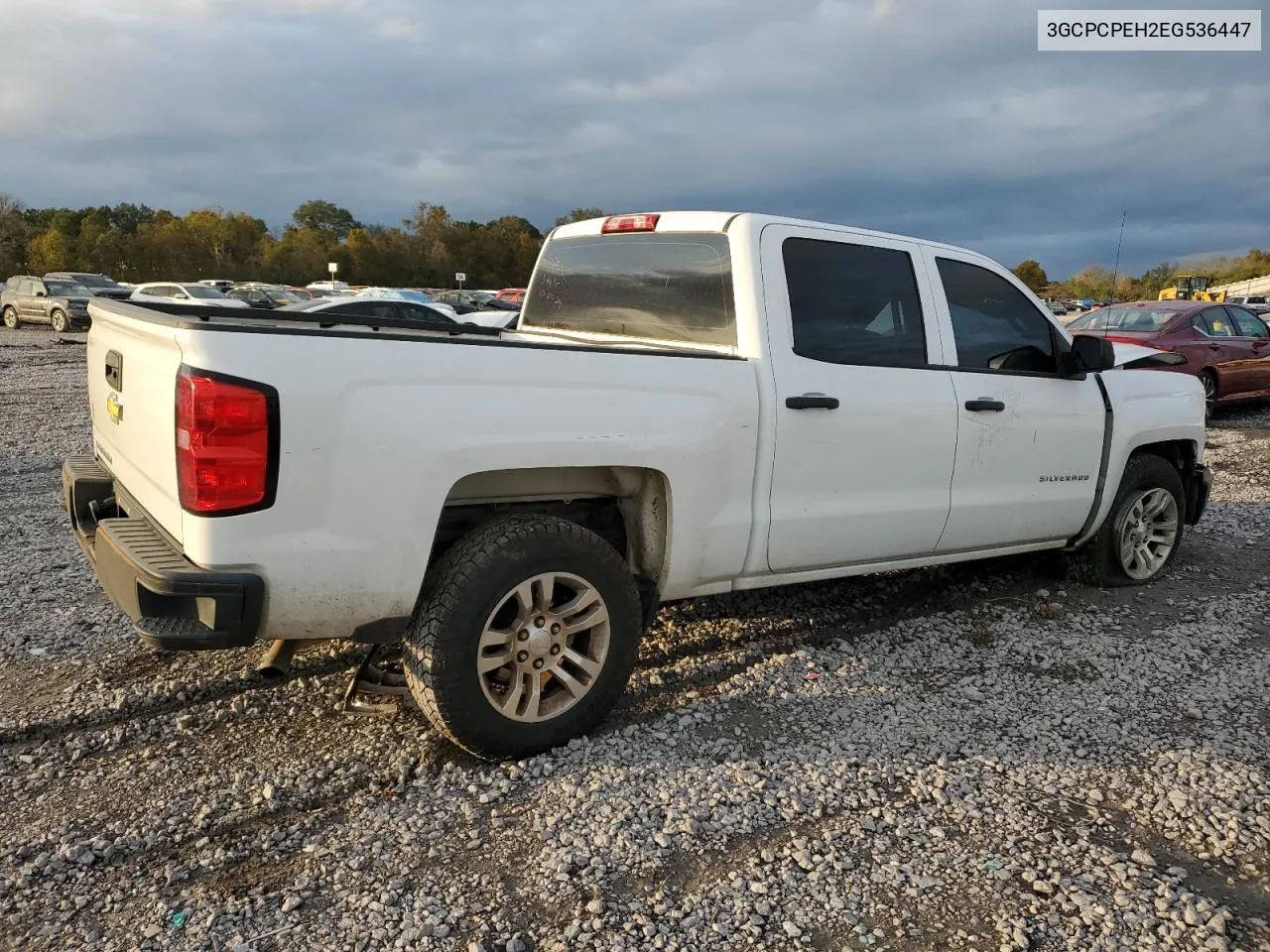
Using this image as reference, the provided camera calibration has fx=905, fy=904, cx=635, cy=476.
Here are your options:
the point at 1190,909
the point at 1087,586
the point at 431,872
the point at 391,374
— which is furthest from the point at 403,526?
the point at 1087,586

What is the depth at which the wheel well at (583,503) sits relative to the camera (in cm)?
319

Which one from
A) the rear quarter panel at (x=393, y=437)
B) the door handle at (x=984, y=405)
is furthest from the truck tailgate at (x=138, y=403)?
the door handle at (x=984, y=405)

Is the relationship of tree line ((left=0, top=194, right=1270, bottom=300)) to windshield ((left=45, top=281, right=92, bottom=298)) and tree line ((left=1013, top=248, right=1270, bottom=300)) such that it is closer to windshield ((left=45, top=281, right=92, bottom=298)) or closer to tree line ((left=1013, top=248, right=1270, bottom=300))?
tree line ((left=1013, top=248, right=1270, bottom=300))

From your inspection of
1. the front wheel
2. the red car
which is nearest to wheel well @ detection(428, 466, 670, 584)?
the front wheel

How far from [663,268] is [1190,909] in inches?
118

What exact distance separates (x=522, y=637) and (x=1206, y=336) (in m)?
12.4

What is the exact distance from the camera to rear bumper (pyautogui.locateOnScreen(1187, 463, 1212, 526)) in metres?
5.64

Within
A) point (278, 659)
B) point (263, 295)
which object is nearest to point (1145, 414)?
point (278, 659)

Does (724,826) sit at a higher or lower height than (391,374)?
lower

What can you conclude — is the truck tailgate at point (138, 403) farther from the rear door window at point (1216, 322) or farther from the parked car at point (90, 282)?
the parked car at point (90, 282)

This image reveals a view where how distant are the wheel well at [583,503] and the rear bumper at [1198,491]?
4011 mm

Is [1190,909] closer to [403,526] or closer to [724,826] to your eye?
[724,826]

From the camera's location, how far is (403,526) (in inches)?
111

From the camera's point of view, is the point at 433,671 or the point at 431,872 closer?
the point at 431,872
